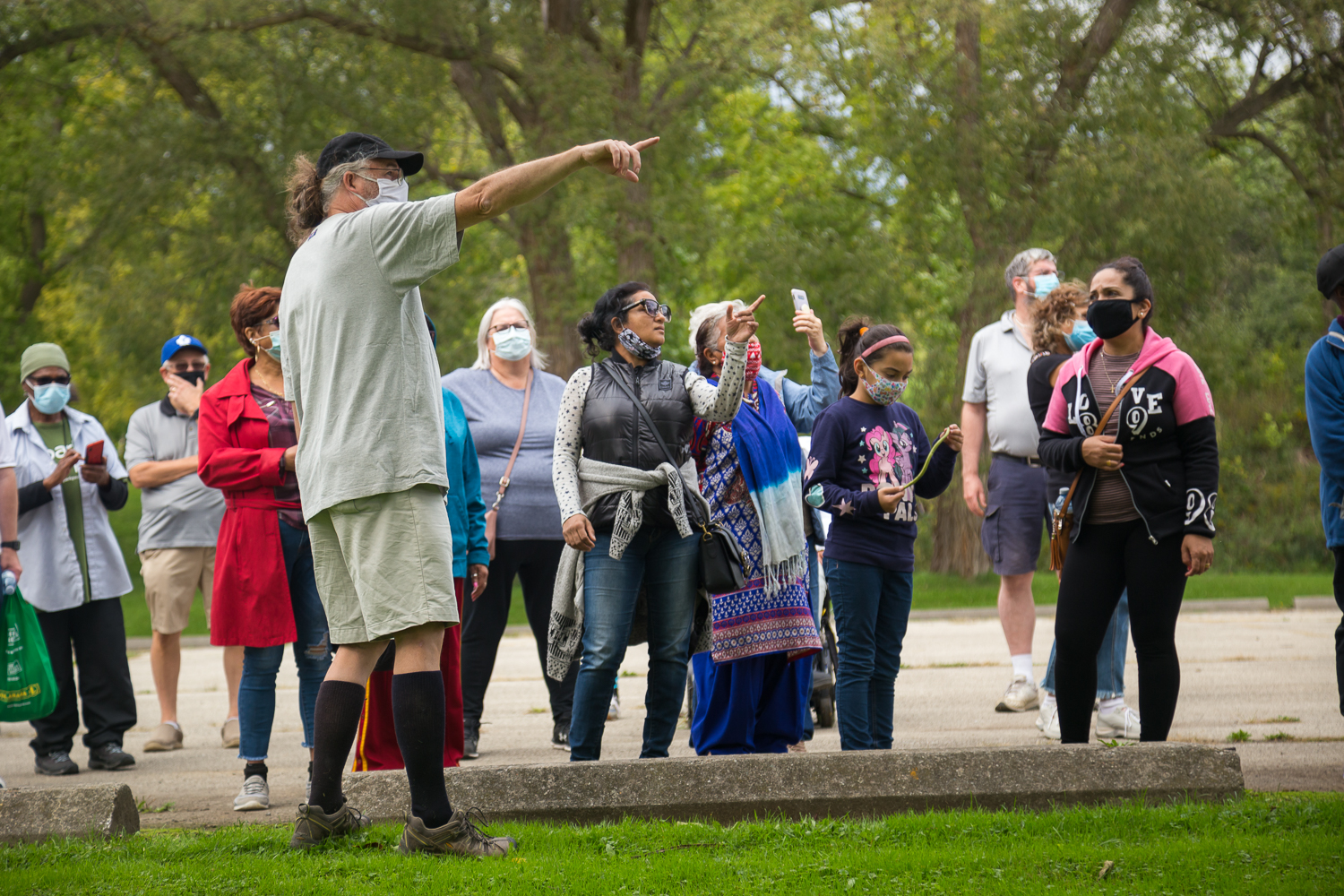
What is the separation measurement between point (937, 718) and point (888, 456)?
2.21 meters

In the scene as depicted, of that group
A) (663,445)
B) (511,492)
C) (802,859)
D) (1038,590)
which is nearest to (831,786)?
(802,859)

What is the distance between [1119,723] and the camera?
6414mm

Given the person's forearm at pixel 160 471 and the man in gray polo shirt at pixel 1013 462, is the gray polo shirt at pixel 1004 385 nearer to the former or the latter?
the man in gray polo shirt at pixel 1013 462

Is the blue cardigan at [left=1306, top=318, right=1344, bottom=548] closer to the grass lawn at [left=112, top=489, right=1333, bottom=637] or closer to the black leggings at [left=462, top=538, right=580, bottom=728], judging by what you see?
the black leggings at [left=462, top=538, right=580, bottom=728]

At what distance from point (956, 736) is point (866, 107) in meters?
11.9

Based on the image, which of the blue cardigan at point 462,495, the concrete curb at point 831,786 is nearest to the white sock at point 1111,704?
the concrete curb at point 831,786

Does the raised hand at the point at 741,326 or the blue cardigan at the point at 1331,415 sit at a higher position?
the raised hand at the point at 741,326

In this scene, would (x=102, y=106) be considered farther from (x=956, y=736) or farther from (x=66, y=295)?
(x=956, y=736)

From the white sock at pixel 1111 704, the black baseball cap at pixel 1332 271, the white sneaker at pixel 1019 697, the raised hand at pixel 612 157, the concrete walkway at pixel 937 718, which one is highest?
the raised hand at pixel 612 157

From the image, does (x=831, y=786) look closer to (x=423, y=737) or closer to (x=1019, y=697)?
(x=423, y=737)

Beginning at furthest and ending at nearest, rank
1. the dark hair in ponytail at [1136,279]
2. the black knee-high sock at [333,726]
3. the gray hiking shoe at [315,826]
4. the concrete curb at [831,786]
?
the dark hair in ponytail at [1136,279], the concrete curb at [831,786], the gray hiking shoe at [315,826], the black knee-high sock at [333,726]

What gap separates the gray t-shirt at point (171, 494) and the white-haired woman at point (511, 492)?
173 cm

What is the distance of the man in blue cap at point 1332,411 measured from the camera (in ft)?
16.6

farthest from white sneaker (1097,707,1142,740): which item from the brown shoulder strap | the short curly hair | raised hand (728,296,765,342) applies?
the brown shoulder strap
